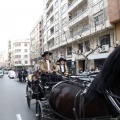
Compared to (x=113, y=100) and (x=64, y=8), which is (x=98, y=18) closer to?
(x=64, y=8)

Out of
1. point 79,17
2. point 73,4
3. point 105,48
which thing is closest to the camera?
point 105,48

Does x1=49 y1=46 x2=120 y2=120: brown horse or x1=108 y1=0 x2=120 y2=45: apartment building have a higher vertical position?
x1=108 y1=0 x2=120 y2=45: apartment building

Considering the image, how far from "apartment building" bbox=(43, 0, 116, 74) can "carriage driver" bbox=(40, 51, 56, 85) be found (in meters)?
12.0

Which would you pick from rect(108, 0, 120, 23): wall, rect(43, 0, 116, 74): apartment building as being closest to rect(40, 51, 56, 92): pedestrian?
rect(43, 0, 116, 74): apartment building

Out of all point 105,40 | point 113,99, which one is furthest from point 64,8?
point 113,99

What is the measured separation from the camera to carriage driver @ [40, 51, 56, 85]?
7.33 m

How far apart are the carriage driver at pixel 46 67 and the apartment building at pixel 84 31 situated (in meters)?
12.0

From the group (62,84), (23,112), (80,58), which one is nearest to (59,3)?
(80,58)

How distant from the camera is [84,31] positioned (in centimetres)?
3139

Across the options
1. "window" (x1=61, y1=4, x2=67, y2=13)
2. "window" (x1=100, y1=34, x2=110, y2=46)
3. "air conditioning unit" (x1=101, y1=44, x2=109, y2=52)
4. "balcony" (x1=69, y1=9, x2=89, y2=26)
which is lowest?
"air conditioning unit" (x1=101, y1=44, x2=109, y2=52)

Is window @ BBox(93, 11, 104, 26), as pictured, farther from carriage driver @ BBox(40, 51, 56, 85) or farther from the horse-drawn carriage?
the horse-drawn carriage

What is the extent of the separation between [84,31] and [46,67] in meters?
24.4

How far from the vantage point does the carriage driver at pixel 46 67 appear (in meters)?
7.33

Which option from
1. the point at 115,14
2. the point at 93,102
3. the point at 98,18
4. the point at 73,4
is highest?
the point at 73,4
